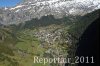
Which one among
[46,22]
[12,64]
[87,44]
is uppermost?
[46,22]

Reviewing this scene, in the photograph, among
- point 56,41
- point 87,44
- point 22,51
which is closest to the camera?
point 87,44

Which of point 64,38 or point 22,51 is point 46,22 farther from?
point 22,51

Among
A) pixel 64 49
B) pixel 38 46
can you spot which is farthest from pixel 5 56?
pixel 64 49

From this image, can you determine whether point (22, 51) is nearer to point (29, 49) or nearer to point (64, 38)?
point (29, 49)

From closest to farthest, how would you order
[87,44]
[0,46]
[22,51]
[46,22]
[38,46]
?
[87,44], [22,51], [0,46], [38,46], [46,22]

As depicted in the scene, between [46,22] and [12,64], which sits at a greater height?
[46,22]

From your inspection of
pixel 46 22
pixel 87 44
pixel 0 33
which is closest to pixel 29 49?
pixel 87 44

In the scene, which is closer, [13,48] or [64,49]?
[13,48]

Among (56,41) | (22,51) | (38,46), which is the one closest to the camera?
(22,51)

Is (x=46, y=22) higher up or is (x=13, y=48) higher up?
(x=46, y=22)
